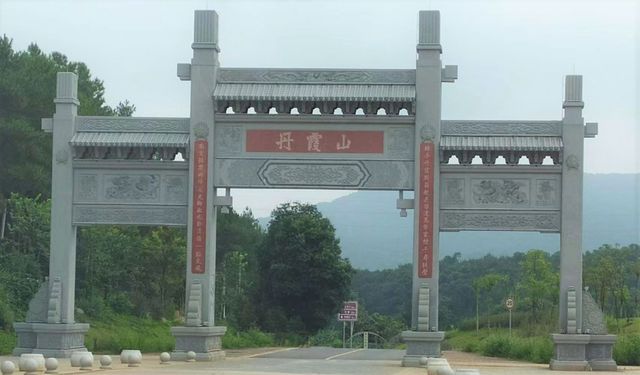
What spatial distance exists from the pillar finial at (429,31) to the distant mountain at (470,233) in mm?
93413

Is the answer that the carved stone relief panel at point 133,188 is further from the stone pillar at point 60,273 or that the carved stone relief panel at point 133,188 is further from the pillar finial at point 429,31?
the pillar finial at point 429,31

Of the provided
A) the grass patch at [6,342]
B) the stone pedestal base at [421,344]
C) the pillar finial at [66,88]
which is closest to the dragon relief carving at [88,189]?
the pillar finial at [66,88]

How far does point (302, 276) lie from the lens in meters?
34.3

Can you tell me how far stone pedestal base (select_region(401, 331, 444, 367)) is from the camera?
705 inches

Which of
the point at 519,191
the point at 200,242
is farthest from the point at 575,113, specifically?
the point at 200,242

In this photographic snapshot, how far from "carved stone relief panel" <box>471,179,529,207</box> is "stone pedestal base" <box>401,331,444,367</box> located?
2403mm

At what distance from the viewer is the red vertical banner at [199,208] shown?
18.7 metres

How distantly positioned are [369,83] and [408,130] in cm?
107

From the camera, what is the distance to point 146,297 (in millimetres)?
30875

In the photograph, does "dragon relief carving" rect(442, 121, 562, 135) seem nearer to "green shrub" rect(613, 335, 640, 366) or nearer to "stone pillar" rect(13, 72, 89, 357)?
"green shrub" rect(613, 335, 640, 366)

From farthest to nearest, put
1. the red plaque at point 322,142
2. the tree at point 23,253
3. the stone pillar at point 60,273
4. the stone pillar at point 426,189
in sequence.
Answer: the tree at point 23,253, the red plaque at point 322,142, the stone pillar at point 60,273, the stone pillar at point 426,189

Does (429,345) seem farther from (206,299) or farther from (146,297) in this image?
(146,297)

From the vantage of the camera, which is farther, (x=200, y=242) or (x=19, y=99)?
(x=19, y=99)

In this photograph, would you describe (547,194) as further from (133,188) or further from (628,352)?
(133,188)
